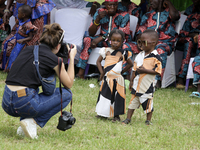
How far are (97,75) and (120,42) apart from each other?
2829 millimetres

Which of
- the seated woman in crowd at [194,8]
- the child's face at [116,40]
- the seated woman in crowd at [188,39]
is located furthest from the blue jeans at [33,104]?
the seated woman in crowd at [194,8]

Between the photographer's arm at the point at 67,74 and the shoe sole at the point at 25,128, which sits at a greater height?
the photographer's arm at the point at 67,74

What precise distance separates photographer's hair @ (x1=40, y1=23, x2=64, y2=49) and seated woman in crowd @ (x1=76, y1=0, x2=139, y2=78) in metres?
3.24

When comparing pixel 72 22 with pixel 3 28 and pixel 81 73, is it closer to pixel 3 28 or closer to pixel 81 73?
pixel 81 73

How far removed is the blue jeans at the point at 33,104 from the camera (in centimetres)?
265

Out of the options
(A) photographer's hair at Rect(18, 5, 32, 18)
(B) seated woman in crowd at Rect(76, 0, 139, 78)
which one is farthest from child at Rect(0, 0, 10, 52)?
(B) seated woman in crowd at Rect(76, 0, 139, 78)

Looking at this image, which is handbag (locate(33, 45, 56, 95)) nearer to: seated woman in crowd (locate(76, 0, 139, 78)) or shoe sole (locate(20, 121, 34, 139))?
shoe sole (locate(20, 121, 34, 139))

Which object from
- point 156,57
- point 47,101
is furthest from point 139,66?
point 47,101

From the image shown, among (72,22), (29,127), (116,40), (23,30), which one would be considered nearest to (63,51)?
(29,127)

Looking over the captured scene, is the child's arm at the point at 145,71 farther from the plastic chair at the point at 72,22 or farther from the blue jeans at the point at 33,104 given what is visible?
the plastic chair at the point at 72,22

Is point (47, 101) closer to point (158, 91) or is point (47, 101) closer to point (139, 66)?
point (139, 66)

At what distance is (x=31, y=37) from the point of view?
20.3ft

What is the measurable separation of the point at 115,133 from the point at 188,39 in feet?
12.1

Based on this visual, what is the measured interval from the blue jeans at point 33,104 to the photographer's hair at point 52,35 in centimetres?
47
